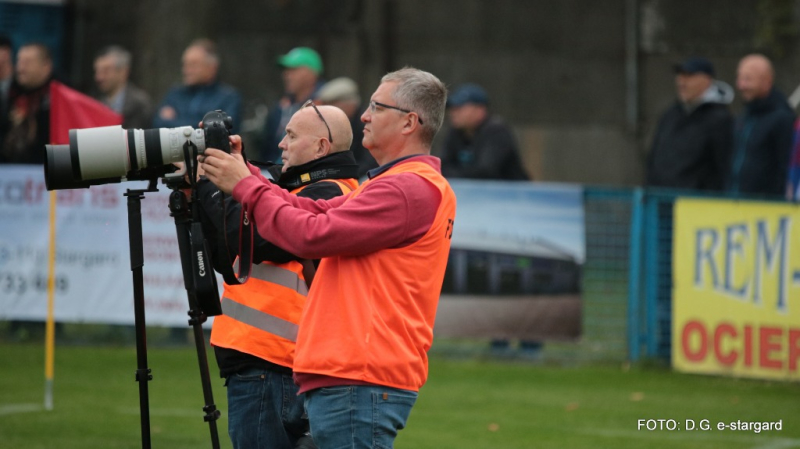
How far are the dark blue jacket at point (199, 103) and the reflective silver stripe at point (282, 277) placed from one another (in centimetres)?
686

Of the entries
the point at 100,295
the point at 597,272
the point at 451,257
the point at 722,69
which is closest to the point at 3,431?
the point at 100,295

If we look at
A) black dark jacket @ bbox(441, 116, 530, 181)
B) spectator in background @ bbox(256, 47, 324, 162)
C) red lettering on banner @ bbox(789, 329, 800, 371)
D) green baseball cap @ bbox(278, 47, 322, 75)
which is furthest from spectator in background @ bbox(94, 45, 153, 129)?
red lettering on banner @ bbox(789, 329, 800, 371)

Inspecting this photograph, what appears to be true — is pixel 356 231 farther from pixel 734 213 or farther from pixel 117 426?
pixel 734 213

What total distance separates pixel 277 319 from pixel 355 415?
822mm

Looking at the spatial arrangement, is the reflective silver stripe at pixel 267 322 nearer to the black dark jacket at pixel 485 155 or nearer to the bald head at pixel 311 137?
the bald head at pixel 311 137

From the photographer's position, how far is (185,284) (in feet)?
15.2

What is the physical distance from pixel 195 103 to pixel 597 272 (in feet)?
13.4

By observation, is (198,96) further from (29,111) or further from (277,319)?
(277,319)

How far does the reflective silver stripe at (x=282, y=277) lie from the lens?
4.87m

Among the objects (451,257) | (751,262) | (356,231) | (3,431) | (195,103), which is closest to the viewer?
(356,231)

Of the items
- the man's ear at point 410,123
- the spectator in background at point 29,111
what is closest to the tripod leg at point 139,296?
the man's ear at point 410,123

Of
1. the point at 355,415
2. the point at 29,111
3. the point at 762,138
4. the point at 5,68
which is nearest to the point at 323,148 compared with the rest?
the point at 355,415

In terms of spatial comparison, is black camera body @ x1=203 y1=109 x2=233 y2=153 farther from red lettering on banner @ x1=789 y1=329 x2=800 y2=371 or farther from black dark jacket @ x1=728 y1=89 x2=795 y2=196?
black dark jacket @ x1=728 y1=89 x2=795 y2=196

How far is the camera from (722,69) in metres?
20.2
